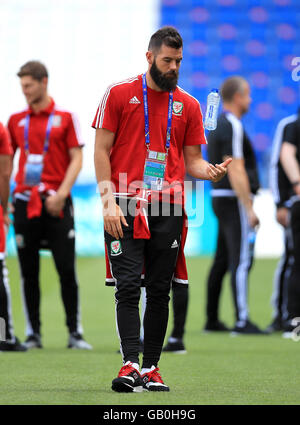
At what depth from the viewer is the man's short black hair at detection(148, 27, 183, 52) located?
4145mm

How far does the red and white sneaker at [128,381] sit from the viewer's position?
4.02m

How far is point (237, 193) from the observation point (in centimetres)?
733

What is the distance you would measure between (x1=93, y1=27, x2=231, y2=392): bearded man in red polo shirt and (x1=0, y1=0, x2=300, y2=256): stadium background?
2025cm

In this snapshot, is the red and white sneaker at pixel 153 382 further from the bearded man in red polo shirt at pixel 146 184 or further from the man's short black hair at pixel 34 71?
the man's short black hair at pixel 34 71

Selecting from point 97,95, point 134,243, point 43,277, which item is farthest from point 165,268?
point 97,95

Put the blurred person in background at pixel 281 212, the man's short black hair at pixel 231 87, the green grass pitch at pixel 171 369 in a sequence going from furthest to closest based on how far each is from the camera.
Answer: the man's short black hair at pixel 231 87
the blurred person in background at pixel 281 212
the green grass pitch at pixel 171 369

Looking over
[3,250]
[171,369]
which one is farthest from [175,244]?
[3,250]

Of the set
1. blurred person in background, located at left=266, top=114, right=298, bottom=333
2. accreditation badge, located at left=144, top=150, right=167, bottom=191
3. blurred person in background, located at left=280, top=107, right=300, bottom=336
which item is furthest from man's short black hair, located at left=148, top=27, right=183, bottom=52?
blurred person in background, located at left=266, top=114, right=298, bottom=333

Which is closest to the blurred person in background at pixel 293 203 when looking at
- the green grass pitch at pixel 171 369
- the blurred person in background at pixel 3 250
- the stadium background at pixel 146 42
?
the green grass pitch at pixel 171 369

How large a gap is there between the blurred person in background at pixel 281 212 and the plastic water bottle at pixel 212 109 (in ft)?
9.89

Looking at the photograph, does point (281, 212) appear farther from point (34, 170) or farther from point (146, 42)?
point (146, 42)

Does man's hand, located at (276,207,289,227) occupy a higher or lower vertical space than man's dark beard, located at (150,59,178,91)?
lower

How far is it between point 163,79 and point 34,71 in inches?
96.4

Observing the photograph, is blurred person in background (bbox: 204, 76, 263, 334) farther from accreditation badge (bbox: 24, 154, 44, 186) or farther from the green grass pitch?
accreditation badge (bbox: 24, 154, 44, 186)
